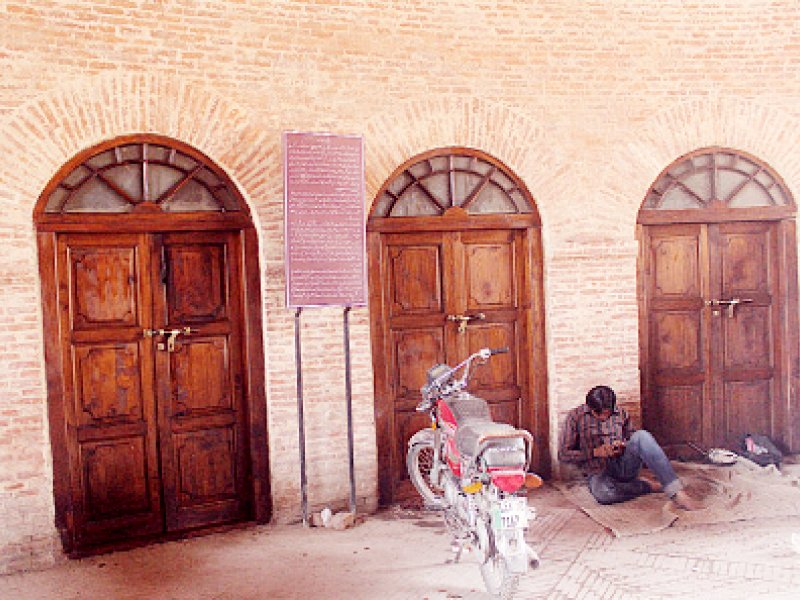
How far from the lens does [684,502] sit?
668 centimetres

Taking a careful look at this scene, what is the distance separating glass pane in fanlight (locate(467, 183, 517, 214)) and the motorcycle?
6.28 ft

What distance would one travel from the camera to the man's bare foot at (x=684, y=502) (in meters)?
6.67

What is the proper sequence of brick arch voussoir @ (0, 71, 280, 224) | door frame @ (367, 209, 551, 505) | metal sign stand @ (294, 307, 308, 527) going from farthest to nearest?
door frame @ (367, 209, 551, 505) → metal sign stand @ (294, 307, 308, 527) → brick arch voussoir @ (0, 71, 280, 224)

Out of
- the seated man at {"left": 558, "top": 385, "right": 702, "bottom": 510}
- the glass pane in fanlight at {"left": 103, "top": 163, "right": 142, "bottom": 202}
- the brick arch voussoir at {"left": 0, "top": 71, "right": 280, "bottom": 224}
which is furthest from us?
the seated man at {"left": 558, "top": 385, "right": 702, "bottom": 510}

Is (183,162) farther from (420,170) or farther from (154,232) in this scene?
(420,170)

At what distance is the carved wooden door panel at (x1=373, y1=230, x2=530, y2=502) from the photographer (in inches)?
285

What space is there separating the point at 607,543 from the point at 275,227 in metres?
3.52

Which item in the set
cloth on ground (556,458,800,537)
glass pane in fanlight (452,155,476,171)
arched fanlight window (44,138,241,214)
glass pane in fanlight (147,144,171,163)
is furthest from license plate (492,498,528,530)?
glass pane in fanlight (147,144,171,163)

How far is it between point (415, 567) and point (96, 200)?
3.55 meters

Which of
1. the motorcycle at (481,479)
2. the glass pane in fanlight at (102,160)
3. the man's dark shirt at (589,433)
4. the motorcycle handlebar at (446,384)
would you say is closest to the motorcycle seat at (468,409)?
the motorcycle at (481,479)

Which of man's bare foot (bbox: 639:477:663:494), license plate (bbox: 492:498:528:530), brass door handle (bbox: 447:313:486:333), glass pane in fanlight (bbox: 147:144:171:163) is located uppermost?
glass pane in fanlight (bbox: 147:144:171:163)

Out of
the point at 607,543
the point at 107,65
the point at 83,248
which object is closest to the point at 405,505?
the point at 607,543

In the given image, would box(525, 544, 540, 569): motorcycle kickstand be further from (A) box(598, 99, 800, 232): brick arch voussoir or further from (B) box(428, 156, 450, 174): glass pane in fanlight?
(A) box(598, 99, 800, 232): brick arch voussoir

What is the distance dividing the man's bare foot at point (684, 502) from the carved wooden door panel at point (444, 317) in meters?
1.61
